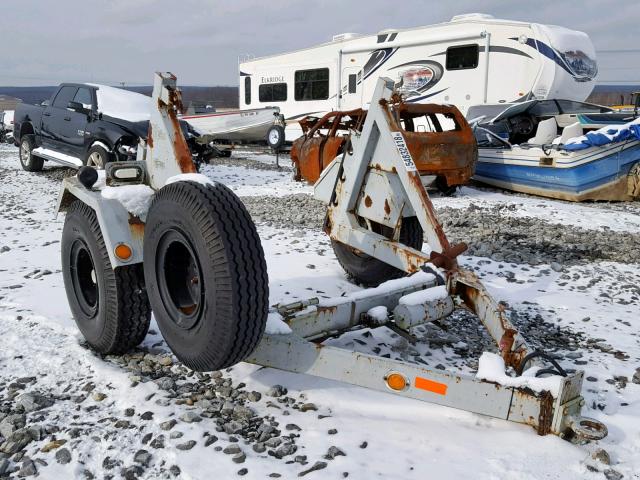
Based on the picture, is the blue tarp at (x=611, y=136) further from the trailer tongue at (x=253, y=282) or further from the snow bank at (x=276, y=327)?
the snow bank at (x=276, y=327)

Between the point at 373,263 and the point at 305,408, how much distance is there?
205 cm

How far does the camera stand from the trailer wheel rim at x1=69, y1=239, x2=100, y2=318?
3543mm

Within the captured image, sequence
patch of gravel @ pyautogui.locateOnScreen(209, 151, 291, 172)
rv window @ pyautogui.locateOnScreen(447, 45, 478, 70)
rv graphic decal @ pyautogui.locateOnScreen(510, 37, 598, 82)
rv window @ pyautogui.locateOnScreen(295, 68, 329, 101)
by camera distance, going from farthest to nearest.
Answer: rv window @ pyautogui.locateOnScreen(295, 68, 329, 101) < patch of gravel @ pyautogui.locateOnScreen(209, 151, 291, 172) < rv window @ pyautogui.locateOnScreen(447, 45, 478, 70) < rv graphic decal @ pyautogui.locateOnScreen(510, 37, 598, 82)

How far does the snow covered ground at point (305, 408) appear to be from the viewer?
2402mm

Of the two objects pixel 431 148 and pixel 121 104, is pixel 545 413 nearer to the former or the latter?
pixel 431 148

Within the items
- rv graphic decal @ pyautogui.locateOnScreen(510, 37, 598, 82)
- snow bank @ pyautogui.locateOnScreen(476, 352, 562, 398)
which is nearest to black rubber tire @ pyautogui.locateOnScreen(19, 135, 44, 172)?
rv graphic decal @ pyautogui.locateOnScreen(510, 37, 598, 82)

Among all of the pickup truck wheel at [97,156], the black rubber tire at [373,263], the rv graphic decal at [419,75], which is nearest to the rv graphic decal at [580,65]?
the rv graphic decal at [419,75]

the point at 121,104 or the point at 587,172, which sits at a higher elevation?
the point at 121,104

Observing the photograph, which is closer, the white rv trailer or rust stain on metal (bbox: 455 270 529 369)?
rust stain on metal (bbox: 455 270 529 369)

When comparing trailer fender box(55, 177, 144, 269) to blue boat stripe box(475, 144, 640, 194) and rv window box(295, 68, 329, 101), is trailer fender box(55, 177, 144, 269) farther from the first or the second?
rv window box(295, 68, 329, 101)

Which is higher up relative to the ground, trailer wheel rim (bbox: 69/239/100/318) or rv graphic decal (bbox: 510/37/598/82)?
rv graphic decal (bbox: 510/37/598/82)

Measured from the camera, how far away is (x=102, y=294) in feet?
10.7

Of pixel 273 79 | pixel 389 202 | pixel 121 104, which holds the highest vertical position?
pixel 273 79

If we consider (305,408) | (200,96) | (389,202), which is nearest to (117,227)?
(305,408)
